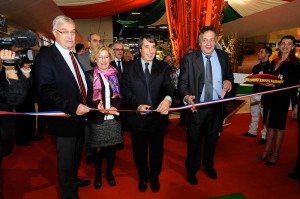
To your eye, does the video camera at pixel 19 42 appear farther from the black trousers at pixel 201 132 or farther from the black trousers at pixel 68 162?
the black trousers at pixel 201 132

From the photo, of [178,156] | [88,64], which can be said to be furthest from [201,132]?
[88,64]

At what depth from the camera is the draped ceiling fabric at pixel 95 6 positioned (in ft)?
29.9

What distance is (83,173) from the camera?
10.1 feet

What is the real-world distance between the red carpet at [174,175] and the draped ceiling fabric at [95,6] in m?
6.62

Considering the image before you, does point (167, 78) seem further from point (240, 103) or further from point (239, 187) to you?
point (240, 103)

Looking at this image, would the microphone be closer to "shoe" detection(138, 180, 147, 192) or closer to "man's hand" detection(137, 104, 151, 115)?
"man's hand" detection(137, 104, 151, 115)

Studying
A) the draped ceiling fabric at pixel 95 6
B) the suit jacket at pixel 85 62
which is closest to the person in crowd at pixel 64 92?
the suit jacket at pixel 85 62

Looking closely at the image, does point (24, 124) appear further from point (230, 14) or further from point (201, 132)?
point (230, 14)

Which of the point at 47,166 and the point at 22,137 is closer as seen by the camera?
the point at 47,166

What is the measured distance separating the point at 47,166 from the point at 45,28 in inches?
393

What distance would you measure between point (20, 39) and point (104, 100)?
1.09 metres

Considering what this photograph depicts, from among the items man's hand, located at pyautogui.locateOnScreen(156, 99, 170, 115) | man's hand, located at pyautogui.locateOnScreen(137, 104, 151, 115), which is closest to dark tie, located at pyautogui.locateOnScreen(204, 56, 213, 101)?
man's hand, located at pyautogui.locateOnScreen(156, 99, 170, 115)

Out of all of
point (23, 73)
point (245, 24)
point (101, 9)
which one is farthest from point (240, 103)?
point (245, 24)

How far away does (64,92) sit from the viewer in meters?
1.91
